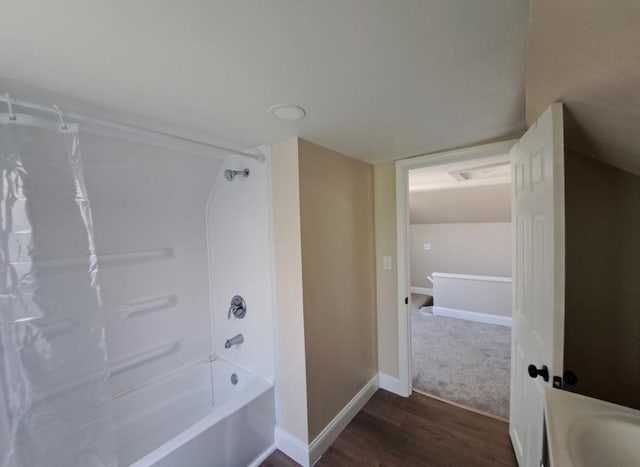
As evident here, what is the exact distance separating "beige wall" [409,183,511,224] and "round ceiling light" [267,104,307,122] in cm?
369

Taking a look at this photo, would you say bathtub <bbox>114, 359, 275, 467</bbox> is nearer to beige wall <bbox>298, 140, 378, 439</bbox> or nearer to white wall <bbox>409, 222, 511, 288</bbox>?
beige wall <bbox>298, 140, 378, 439</bbox>

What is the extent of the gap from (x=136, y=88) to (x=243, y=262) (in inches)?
50.0

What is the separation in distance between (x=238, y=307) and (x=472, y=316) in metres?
3.85

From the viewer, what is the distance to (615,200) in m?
1.40

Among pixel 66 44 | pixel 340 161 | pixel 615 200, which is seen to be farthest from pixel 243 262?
pixel 615 200

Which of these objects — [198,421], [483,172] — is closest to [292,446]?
[198,421]

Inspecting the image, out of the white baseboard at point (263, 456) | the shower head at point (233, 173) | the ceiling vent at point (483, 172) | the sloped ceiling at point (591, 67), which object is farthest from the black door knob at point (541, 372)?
the ceiling vent at point (483, 172)

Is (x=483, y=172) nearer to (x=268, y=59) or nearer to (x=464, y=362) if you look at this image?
(x=464, y=362)

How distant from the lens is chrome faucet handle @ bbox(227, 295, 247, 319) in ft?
6.60

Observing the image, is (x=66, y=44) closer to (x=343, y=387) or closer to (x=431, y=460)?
(x=343, y=387)

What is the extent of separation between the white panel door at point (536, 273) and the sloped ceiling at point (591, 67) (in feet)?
0.35

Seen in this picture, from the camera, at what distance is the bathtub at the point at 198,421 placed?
1.40 metres

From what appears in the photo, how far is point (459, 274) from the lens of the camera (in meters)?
4.67

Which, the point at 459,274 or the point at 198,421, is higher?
the point at 459,274
